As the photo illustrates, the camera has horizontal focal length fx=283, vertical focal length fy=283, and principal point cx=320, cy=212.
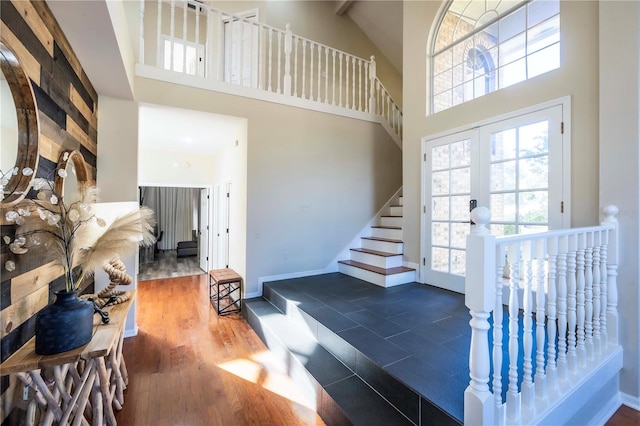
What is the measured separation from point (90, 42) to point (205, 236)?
4757 mm

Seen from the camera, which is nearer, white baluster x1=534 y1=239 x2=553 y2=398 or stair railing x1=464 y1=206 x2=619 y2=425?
stair railing x1=464 y1=206 x2=619 y2=425

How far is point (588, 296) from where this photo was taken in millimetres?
1949

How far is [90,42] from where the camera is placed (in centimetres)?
205

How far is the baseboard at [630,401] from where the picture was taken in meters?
2.01

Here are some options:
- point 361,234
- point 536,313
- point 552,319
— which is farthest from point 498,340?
point 361,234

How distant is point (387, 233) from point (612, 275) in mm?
2704

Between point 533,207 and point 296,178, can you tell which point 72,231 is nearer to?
point 296,178

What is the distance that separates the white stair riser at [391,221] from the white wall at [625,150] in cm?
258

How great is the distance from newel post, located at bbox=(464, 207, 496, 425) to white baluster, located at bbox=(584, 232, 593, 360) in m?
1.19

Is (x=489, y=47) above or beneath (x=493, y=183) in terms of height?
above

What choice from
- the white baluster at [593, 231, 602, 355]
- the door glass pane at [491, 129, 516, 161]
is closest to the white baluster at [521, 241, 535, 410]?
the white baluster at [593, 231, 602, 355]

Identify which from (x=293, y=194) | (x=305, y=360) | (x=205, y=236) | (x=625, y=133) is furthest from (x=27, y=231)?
(x=205, y=236)

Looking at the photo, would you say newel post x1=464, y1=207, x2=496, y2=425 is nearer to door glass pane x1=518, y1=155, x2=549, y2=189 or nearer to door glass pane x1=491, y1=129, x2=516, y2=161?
door glass pane x1=518, y1=155, x2=549, y2=189

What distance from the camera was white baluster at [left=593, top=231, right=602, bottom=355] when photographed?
196 centimetres
